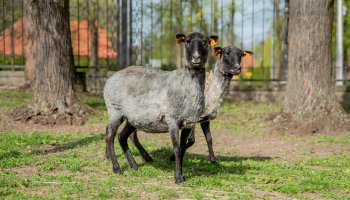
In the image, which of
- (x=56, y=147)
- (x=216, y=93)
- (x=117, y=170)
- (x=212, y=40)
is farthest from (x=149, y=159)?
(x=212, y=40)

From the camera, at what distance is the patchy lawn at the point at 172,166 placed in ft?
21.0

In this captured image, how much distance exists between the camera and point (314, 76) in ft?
37.6

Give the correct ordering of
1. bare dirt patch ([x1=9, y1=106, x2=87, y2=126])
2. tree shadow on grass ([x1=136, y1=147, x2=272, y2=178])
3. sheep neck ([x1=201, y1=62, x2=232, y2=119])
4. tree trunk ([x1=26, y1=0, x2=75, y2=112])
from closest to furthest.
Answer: tree shadow on grass ([x1=136, y1=147, x2=272, y2=178]) < sheep neck ([x1=201, y1=62, x2=232, y2=119]) < bare dirt patch ([x1=9, y1=106, x2=87, y2=126]) < tree trunk ([x1=26, y1=0, x2=75, y2=112])

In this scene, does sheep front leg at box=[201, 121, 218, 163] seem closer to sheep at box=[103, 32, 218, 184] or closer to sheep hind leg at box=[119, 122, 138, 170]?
sheep at box=[103, 32, 218, 184]

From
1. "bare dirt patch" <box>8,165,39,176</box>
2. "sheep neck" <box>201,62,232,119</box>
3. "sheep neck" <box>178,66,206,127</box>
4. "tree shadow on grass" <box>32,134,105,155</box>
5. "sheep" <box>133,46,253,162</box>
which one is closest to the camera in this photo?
"sheep neck" <box>178,66,206,127</box>

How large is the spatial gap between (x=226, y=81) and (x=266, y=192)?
6.77 feet

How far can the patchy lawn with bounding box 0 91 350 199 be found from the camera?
252 inches

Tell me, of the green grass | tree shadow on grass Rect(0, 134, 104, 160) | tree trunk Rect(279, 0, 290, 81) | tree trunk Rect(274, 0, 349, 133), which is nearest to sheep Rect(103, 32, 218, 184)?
the green grass

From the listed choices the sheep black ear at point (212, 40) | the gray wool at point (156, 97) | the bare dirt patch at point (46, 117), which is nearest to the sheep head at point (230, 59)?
the sheep black ear at point (212, 40)

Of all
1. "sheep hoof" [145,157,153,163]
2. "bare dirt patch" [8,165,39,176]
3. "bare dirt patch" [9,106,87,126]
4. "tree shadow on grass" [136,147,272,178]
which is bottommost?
"tree shadow on grass" [136,147,272,178]

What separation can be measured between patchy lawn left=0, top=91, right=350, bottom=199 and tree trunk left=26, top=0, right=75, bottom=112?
25.3 inches

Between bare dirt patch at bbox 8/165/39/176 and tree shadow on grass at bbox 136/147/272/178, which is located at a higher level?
bare dirt patch at bbox 8/165/39/176

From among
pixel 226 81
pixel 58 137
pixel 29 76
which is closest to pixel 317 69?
pixel 226 81

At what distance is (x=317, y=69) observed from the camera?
1148 cm
